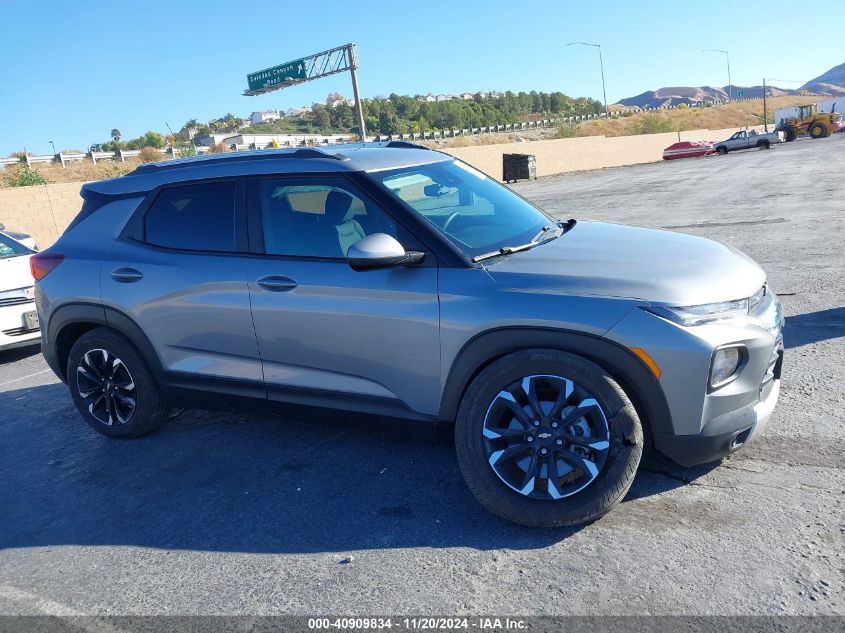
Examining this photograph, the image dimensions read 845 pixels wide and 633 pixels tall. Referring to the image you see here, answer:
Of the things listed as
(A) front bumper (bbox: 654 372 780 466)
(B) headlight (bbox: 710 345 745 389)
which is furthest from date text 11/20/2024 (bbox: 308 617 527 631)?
(B) headlight (bbox: 710 345 745 389)

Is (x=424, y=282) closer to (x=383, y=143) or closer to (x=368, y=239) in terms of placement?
(x=368, y=239)

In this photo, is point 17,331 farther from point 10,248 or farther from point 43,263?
point 43,263

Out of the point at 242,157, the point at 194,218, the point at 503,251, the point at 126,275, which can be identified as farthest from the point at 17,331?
the point at 503,251

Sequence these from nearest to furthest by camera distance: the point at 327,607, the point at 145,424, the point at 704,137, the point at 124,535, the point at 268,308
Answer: the point at 327,607 < the point at 124,535 < the point at 268,308 < the point at 145,424 < the point at 704,137

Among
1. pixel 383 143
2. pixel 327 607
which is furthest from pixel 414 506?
pixel 383 143

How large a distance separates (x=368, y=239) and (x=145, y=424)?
2324 millimetres

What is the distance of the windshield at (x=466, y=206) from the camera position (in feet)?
13.0

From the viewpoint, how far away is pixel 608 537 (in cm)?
329

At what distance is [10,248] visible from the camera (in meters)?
8.69

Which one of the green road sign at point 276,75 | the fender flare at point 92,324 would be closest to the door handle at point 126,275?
the fender flare at point 92,324

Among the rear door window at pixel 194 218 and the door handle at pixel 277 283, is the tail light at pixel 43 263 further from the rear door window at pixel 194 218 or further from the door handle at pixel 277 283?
the door handle at pixel 277 283

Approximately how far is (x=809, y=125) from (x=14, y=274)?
5878 cm

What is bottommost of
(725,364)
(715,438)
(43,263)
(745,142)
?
(715,438)

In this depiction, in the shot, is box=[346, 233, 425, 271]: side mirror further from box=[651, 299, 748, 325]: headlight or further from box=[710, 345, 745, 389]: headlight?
box=[710, 345, 745, 389]: headlight
